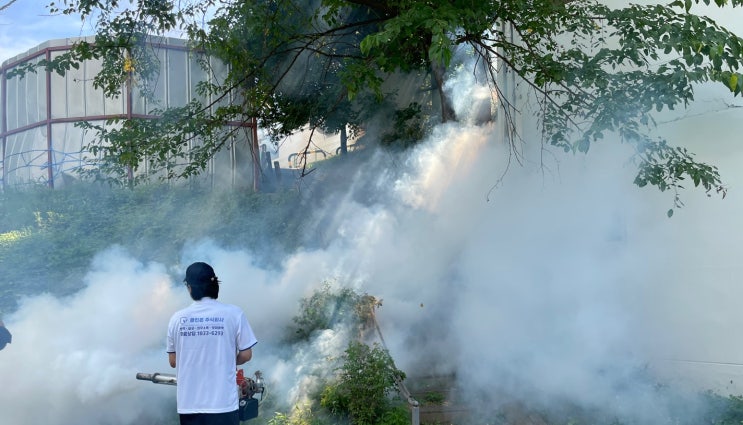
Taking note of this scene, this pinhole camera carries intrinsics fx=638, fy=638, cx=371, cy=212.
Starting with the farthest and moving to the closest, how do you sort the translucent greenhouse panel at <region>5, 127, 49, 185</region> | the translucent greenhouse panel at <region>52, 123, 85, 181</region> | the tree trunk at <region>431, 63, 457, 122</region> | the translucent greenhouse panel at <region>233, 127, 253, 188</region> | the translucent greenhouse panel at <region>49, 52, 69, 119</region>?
the translucent greenhouse panel at <region>233, 127, 253, 188</region> → the translucent greenhouse panel at <region>49, 52, 69, 119</region> → the translucent greenhouse panel at <region>5, 127, 49, 185</region> → the translucent greenhouse panel at <region>52, 123, 85, 181</region> → the tree trunk at <region>431, 63, 457, 122</region>

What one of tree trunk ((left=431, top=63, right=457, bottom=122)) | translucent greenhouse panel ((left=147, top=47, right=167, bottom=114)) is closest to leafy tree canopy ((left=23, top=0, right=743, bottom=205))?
tree trunk ((left=431, top=63, right=457, bottom=122))

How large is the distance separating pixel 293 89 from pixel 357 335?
528cm

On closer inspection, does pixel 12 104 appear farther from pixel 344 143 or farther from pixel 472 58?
pixel 472 58

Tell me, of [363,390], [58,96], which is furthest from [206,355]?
[58,96]

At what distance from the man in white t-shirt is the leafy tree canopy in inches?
101

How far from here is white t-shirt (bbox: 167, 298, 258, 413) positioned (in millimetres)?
3740

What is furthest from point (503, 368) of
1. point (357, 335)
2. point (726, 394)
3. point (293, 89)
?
point (293, 89)

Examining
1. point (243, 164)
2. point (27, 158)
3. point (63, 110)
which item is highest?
point (63, 110)

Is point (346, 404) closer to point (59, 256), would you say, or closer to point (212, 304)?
point (212, 304)

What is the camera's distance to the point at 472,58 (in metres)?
→ 10.5

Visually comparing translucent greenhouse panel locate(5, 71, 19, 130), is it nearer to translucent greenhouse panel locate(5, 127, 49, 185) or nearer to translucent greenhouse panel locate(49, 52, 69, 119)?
translucent greenhouse panel locate(5, 127, 49, 185)

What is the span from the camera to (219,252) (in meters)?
8.90

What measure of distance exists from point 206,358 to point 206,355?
2 cm

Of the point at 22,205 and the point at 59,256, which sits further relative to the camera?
the point at 22,205
